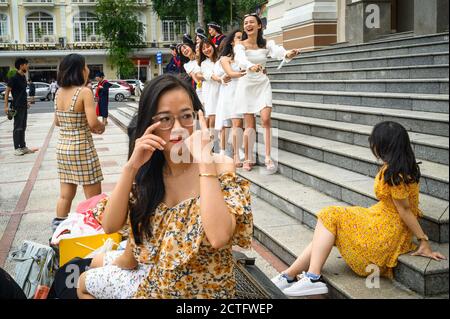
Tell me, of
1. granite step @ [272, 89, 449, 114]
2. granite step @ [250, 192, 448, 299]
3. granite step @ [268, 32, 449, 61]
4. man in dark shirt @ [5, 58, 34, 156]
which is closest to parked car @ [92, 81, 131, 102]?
man in dark shirt @ [5, 58, 34, 156]

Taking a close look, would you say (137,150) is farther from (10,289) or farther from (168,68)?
(168,68)

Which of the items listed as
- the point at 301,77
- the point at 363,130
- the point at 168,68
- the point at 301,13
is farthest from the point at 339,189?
the point at 301,13

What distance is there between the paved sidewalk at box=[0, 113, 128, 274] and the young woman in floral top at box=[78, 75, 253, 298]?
7.52ft

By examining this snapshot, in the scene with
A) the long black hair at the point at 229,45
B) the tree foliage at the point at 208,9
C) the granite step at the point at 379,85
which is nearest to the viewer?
the granite step at the point at 379,85

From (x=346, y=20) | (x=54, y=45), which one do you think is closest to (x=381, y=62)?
(x=346, y=20)

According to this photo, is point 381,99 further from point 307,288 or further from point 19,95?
point 19,95

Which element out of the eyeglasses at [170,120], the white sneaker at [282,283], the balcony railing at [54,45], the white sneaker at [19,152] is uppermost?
the balcony railing at [54,45]

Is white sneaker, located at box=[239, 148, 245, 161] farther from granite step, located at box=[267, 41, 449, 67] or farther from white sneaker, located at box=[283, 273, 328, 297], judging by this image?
white sneaker, located at box=[283, 273, 328, 297]

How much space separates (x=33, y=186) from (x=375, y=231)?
208 inches

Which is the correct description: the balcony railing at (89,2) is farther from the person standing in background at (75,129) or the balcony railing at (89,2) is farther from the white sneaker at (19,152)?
the person standing in background at (75,129)

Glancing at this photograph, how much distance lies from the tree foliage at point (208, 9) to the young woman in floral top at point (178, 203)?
1257 inches

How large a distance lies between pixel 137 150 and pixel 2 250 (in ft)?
9.89

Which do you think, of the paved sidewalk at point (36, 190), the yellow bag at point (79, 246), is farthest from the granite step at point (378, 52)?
the yellow bag at point (79, 246)

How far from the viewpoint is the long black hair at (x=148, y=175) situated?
7.29 feet
